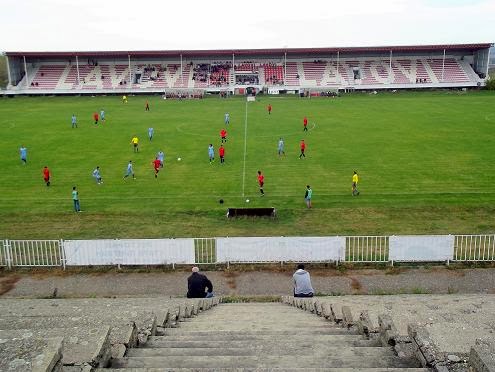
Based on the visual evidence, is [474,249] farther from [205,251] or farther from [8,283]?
[8,283]

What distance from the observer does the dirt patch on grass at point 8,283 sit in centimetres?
1530

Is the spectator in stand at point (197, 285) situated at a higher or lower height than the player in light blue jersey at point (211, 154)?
lower

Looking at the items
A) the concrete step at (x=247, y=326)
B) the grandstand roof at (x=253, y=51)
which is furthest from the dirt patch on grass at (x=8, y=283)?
the grandstand roof at (x=253, y=51)

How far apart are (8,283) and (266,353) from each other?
1228cm

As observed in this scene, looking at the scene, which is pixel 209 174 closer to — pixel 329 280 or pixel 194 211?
pixel 194 211

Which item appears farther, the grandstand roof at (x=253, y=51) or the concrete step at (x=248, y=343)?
the grandstand roof at (x=253, y=51)

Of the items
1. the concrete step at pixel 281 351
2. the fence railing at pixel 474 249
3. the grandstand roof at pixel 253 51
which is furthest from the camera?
the grandstand roof at pixel 253 51

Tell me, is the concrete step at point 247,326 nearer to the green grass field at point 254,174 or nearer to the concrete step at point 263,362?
the concrete step at point 263,362

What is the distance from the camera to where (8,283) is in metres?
15.7

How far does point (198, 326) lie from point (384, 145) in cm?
2827

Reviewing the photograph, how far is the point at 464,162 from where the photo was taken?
2980 cm

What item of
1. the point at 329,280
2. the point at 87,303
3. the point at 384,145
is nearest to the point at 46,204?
the point at 87,303

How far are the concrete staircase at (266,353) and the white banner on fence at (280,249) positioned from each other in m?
7.53

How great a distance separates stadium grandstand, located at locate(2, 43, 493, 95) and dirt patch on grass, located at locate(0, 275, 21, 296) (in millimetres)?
54948
